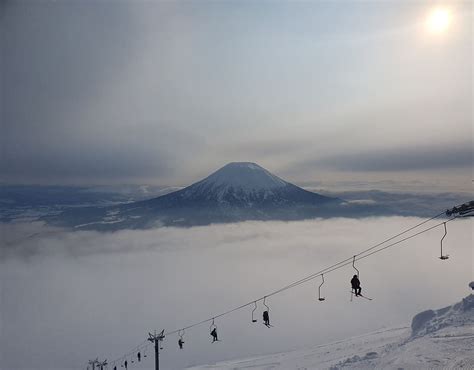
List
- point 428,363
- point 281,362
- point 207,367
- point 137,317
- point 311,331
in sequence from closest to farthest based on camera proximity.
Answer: point 428,363
point 281,362
point 207,367
point 311,331
point 137,317

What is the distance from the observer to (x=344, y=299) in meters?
192

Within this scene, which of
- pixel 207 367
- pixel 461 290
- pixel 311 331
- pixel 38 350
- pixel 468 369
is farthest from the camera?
pixel 461 290

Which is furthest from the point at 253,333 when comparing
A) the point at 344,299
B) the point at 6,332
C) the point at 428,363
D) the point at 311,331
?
the point at 6,332

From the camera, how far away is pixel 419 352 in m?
24.0

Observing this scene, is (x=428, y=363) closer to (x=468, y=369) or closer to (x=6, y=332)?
(x=468, y=369)

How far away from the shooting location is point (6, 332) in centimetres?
18050

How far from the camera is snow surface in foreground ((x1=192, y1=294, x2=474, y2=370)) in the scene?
21.5 meters

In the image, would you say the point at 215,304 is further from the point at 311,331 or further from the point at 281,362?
the point at 281,362

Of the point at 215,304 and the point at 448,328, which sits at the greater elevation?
the point at 448,328

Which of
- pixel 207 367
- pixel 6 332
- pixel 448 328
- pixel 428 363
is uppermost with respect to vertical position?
pixel 428 363

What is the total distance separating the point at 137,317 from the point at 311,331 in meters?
106

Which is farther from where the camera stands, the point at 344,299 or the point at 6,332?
the point at 344,299

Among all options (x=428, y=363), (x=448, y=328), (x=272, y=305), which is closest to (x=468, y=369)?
(x=428, y=363)

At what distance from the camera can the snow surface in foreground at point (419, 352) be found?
2147 cm
